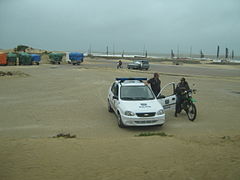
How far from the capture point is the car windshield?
9617 millimetres

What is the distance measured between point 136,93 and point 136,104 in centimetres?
100

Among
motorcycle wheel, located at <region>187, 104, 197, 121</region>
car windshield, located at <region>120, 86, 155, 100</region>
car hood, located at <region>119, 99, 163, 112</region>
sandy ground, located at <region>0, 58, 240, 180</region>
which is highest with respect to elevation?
car windshield, located at <region>120, 86, 155, 100</region>

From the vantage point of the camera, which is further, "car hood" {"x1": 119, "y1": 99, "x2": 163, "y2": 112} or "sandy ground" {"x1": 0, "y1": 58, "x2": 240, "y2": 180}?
"car hood" {"x1": 119, "y1": 99, "x2": 163, "y2": 112}

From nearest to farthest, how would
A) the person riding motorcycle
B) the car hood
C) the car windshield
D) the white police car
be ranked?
the white police car → the car hood → the car windshield → the person riding motorcycle

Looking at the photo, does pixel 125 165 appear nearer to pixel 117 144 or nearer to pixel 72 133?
pixel 117 144

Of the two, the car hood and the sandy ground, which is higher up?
the car hood

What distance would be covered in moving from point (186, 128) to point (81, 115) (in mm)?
4222

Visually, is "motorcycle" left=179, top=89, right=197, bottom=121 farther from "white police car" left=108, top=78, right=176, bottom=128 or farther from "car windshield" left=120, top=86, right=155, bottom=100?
"car windshield" left=120, top=86, right=155, bottom=100

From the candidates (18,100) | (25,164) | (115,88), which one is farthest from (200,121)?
(18,100)

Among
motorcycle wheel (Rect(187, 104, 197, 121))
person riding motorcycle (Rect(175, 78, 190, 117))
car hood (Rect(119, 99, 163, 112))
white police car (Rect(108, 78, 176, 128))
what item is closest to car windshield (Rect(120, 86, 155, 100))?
white police car (Rect(108, 78, 176, 128))

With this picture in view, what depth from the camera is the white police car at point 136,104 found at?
27.9 ft

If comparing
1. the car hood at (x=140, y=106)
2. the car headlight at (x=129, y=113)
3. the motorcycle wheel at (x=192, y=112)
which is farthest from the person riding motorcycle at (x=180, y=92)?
the car headlight at (x=129, y=113)

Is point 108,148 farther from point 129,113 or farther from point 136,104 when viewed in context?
point 136,104

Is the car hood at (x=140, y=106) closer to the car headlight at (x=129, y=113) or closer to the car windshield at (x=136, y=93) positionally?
the car headlight at (x=129, y=113)
